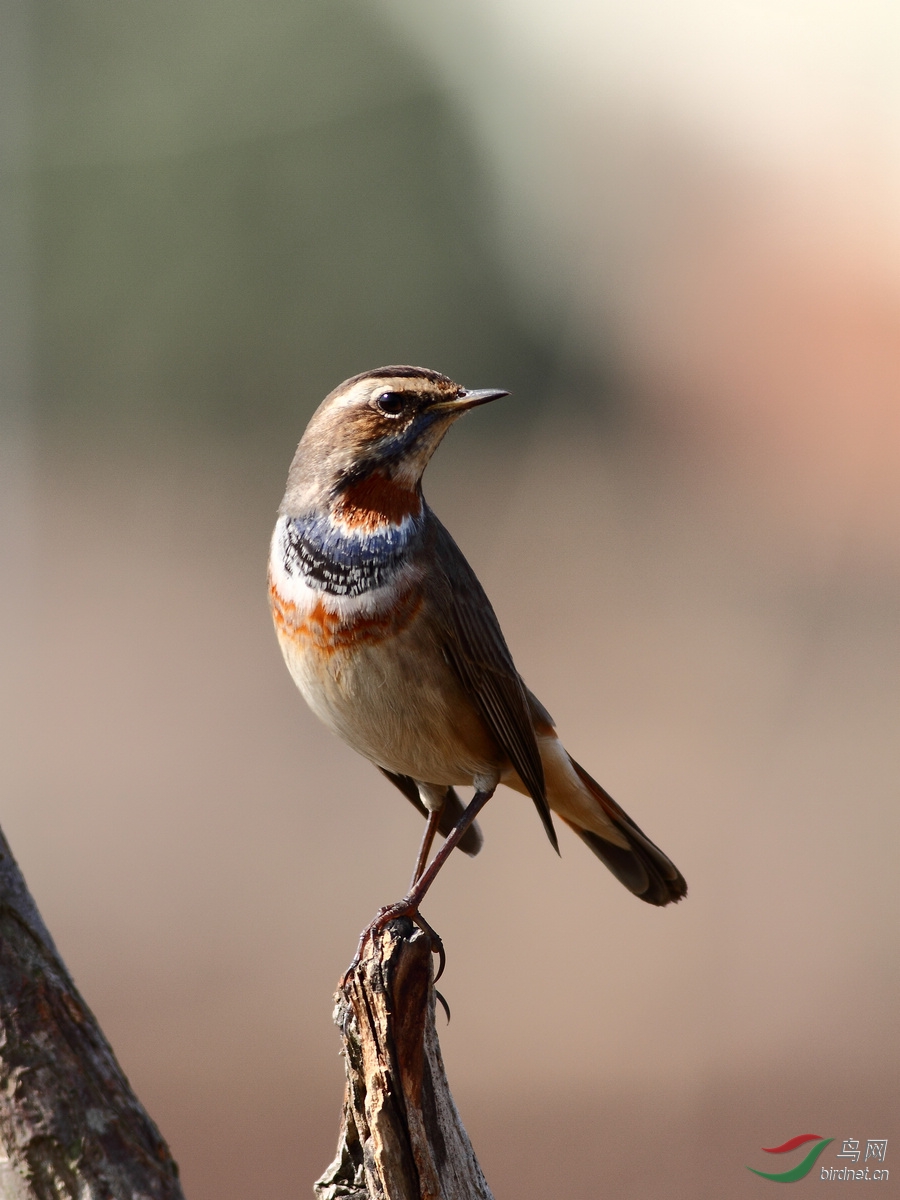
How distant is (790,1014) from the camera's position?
6688mm

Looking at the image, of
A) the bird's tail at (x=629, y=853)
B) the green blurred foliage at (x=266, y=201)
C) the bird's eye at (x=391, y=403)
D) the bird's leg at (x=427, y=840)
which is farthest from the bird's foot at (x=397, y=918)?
the green blurred foliage at (x=266, y=201)

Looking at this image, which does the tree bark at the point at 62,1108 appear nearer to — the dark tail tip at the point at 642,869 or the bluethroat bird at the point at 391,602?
the bluethroat bird at the point at 391,602

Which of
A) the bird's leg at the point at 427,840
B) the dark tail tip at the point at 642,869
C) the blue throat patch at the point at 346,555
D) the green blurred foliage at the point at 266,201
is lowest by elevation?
the dark tail tip at the point at 642,869

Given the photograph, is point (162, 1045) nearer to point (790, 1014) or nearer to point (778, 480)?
point (790, 1014)

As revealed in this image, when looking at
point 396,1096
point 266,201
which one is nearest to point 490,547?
point 266,201

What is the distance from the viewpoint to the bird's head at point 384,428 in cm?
290

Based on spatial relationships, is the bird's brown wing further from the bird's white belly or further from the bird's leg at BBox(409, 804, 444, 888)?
the bird's leg at BBox(409, 804, 444, 888)

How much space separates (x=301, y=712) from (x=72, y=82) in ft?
25.5

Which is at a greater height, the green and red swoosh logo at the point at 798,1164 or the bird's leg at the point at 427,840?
the bird's leg at the point at 427,840

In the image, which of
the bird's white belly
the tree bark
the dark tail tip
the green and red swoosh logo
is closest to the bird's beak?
the bird's white belly

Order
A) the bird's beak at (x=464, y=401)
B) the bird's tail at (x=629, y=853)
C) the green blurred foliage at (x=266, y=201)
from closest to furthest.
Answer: the bird's beak at (x=464, y=401) < the bird's tail at (x=629, y=853) < the green blurred foliage at (x=266, y=201)

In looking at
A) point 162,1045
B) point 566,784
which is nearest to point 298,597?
point 566,784

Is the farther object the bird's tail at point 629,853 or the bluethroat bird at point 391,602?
the bird's tail at point 629,853

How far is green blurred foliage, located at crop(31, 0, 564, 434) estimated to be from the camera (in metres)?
13.3
